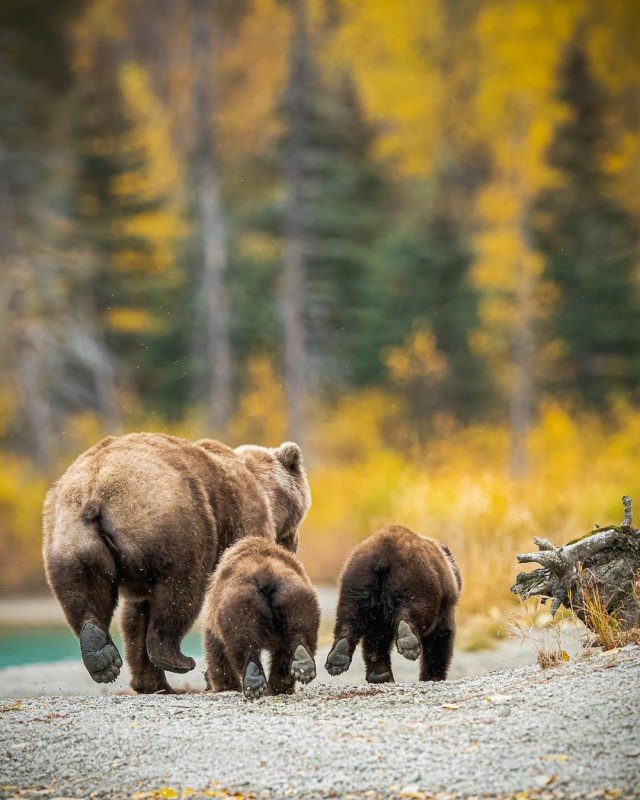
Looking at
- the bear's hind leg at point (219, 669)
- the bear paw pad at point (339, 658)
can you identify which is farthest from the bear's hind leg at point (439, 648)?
the bear's hind leg at point (219, 669)

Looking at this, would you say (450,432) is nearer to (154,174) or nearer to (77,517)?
(154,174)

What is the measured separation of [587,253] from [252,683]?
1015 inches

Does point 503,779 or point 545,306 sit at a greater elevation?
point 545,306

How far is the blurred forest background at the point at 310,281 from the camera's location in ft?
88.3

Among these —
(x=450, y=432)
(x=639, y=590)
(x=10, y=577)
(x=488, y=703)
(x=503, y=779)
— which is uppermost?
(x=450, y=432)

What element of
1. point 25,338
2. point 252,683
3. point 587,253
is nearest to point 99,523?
point 252,683

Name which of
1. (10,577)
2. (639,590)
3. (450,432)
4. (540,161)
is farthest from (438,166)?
(639,590)

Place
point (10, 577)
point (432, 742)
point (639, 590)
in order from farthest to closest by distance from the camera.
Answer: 1. point (10, 577)
2. point (639, 590)
3. point (432, 742)

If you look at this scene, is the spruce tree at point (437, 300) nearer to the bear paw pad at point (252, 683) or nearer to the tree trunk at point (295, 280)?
the tree trunk at point (295, 280)

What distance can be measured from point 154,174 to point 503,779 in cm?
3168

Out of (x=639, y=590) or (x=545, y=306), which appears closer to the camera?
(x=639, y=590)

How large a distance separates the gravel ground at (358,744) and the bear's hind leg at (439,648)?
110cm

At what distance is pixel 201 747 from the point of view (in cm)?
610

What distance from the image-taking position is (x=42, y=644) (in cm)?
1634
